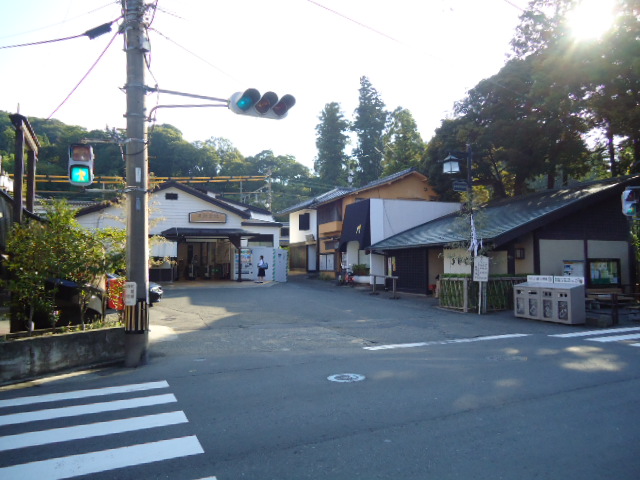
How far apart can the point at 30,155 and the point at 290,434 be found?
904 centimetres

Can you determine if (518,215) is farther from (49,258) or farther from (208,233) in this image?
(208,233)

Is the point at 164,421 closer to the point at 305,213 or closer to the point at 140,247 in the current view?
the point at 140,247

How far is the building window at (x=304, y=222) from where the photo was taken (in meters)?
39.8

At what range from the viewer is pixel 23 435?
5059 millimetres

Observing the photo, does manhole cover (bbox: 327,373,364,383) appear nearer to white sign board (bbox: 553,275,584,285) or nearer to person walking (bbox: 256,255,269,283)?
white sign board (bbox: 553,275,584,285)

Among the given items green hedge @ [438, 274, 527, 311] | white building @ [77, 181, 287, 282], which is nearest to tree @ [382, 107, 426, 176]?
white building @ [77, 181, 287, 282]

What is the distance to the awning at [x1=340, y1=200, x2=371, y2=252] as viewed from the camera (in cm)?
2767

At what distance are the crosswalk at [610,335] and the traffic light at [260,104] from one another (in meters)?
8.37

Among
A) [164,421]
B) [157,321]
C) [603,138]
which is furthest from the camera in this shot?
[603,138]

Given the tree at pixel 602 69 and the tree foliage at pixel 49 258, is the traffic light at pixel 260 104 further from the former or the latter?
the tree at pixel 602 69

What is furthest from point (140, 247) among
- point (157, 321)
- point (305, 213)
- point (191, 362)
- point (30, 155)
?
point (305, 213)

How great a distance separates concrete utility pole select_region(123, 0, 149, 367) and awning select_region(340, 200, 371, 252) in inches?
773

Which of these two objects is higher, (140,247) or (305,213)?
(305,213)

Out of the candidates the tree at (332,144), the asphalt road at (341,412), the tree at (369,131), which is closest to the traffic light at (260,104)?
the asphalt road at (341,412)
